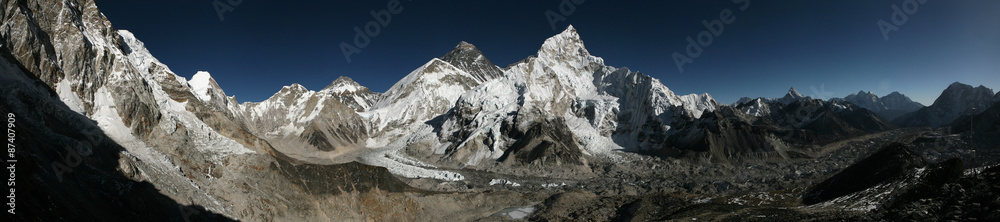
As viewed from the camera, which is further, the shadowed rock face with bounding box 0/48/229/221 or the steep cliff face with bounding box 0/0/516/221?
the steep cliff face with bounding box 0/0/516/221

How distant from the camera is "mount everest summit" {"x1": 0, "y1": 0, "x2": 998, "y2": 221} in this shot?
835 inches

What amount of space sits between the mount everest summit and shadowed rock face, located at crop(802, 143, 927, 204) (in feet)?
51.9

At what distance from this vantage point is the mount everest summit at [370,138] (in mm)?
21203

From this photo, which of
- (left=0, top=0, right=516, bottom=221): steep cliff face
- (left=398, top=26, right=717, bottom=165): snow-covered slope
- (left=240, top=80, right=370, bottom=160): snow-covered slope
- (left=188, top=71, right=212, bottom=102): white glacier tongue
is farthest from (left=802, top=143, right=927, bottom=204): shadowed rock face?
(left=188, top=71, right=212, bottom=102): white glacier tongue

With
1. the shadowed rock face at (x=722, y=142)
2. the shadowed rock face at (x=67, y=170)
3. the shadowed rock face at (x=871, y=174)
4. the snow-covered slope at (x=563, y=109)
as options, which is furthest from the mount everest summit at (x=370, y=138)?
the shadowed rock face at (x=871, y=174)

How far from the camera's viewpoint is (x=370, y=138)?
141375mm

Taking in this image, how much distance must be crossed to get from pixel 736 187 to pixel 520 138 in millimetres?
57157

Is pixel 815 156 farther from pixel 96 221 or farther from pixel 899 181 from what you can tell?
pixel 96 221

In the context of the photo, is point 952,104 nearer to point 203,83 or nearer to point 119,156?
point 119,156

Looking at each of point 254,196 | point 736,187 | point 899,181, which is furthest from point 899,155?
point 254,196

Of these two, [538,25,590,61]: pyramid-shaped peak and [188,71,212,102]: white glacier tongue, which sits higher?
[538,25,590,61]: pyramid-shaped peak

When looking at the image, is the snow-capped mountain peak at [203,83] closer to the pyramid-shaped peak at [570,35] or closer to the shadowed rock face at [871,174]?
the shadowed rock face at [871,174]

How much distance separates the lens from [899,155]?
40.3 m

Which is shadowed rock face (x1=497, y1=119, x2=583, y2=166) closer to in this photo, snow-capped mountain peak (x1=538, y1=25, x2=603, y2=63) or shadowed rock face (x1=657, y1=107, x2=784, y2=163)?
shadowed rock face (x1=657, y1=107, x2=784, y2=163)
